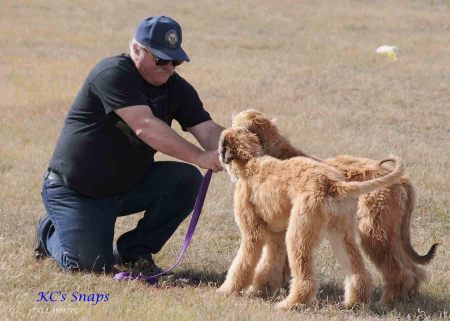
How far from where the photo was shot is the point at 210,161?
5.65 meters

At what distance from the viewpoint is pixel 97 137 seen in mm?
6000

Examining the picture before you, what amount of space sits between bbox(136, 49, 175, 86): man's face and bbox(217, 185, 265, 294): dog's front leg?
1119 millimetres

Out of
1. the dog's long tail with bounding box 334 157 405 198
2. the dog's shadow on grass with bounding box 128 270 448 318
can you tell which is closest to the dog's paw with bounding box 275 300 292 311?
the dog's shadow on grass with bounding box 128 270 448 318

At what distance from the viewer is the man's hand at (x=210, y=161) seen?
18.5 feet

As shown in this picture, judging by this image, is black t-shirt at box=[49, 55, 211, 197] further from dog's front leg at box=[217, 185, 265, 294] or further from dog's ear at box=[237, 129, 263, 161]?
dog's front leg at box=[217, 185, 265, 294]

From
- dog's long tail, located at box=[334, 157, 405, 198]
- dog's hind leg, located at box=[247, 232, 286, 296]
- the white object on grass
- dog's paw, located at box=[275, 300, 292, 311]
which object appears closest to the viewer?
dog's long tail, located at box=[334, 157, 405, 198]

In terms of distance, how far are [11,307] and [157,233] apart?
1815 millimetres

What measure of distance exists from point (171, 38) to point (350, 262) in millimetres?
2157

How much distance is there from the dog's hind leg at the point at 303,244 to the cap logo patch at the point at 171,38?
65.2 inches

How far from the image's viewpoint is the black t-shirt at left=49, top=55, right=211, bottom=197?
587cm

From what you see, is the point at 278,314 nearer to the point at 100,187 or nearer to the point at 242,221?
the point at 242,221

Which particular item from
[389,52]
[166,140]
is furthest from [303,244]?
[389,52]

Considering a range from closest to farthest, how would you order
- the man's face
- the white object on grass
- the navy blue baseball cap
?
the navy blue baseball cap → the man's face → the white object on grass

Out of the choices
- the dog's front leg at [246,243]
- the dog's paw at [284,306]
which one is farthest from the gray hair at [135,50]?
the dog's paw at [284,306]
